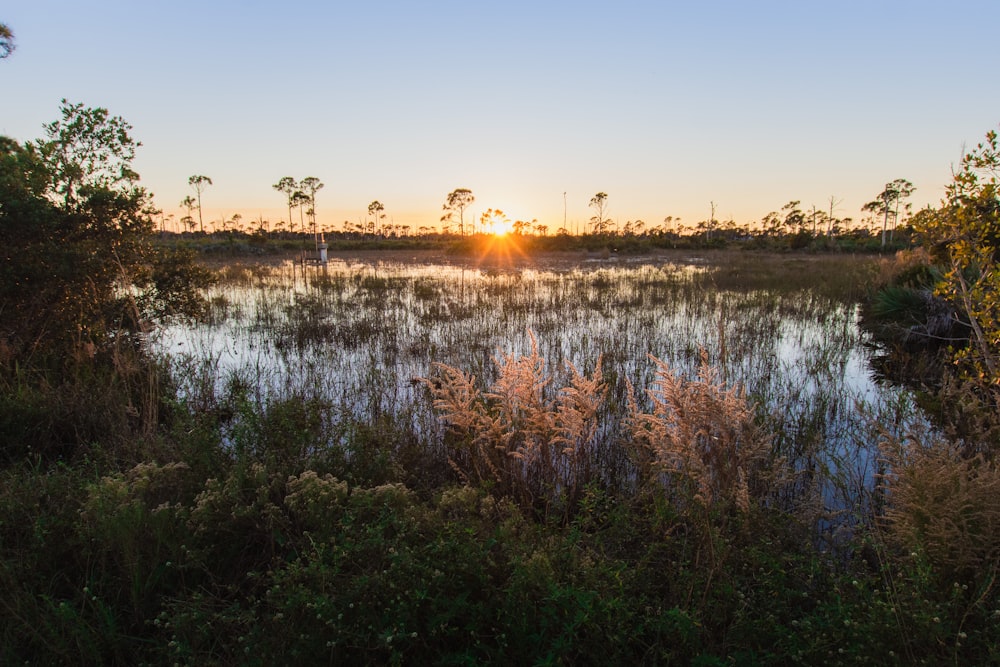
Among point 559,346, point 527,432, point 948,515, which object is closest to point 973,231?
point 948,515

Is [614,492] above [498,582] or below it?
below

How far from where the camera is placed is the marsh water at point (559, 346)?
5.65 meters

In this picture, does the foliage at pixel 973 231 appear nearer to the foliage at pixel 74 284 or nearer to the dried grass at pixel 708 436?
the dried grass at pixel 708 436

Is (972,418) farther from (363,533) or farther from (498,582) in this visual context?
(363,533)

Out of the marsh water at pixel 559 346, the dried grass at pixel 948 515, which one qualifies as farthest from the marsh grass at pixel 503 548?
the marsh water at pixel 559 346

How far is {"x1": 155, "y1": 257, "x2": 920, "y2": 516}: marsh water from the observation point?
18.5 ft

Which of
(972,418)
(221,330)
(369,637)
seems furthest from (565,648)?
(221,330)

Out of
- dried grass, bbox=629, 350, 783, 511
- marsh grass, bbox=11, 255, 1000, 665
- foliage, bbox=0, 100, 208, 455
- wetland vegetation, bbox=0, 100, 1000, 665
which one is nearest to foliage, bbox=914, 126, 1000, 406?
wetland vegetation, bbox=0, 100, 1000, 665

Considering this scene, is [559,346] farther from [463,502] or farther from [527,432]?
[463,502]

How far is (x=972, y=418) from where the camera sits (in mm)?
3791

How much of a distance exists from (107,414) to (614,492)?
483 cm

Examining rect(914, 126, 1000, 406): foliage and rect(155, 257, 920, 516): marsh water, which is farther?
rect(155, 257, 920, 516): marsh water

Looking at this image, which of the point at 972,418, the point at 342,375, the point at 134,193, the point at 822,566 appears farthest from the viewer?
the point at 342,375

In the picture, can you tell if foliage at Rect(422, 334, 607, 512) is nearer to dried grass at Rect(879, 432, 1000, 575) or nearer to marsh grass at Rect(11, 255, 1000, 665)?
marsh grass at Rect(11, 255, 1000, 665)
